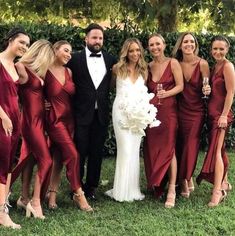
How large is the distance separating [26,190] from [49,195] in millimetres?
328

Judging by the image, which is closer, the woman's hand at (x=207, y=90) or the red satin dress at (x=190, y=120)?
the woman's hand at (x=207, y=90)

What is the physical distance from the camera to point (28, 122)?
6.22 meters

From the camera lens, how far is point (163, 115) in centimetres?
701

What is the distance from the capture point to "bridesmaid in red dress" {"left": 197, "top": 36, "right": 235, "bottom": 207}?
679cm

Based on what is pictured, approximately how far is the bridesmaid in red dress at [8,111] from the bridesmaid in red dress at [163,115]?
6.34ft

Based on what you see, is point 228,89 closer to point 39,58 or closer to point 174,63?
point 174,63

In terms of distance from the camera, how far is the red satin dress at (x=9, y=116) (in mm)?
5656

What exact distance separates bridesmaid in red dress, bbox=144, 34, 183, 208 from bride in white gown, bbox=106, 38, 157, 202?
0.50 ft

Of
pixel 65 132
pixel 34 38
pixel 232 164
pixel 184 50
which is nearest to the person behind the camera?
pixel 65 132

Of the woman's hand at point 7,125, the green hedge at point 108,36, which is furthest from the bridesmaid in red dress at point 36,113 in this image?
the green hedge at point 108,36

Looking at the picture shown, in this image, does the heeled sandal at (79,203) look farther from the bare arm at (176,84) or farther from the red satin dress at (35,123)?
the bare arm at (176,84)

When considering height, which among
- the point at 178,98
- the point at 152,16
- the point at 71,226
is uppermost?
the point at 152,16

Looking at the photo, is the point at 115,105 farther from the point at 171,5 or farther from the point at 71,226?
the point at 171,5

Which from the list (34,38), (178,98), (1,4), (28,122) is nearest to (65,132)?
(28,122)
